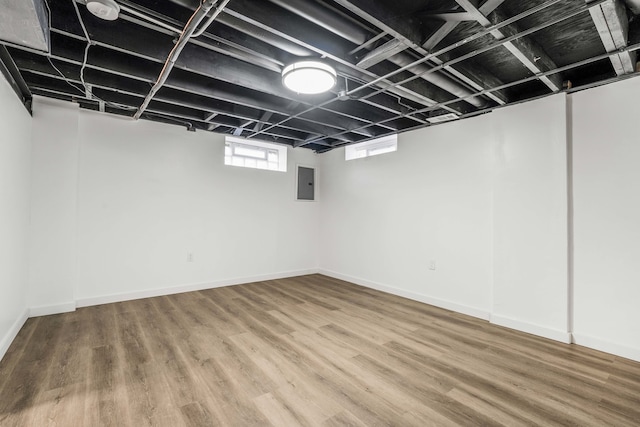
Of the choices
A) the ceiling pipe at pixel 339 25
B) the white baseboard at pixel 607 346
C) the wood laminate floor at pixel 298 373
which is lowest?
the wood laminate floor at pixel 298 373

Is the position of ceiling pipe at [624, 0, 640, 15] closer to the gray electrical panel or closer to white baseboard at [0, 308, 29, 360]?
the gray electrical panel

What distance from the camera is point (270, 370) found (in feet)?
7.40

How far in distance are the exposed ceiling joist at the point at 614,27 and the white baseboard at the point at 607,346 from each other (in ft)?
7.80

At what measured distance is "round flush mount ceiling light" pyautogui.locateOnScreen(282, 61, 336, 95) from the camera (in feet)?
7.62

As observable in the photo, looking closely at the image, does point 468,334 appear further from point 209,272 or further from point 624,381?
point 209,272

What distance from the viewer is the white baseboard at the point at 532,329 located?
2805 mm

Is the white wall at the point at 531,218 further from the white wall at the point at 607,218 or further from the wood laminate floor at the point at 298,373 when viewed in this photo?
the wood laminate floor at the point at 298,373

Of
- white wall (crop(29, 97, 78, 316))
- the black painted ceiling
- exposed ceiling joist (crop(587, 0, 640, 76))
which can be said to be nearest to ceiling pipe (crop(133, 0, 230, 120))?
the black painted ceiling

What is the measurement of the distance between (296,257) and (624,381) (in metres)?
4.40

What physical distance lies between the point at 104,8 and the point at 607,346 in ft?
15.2

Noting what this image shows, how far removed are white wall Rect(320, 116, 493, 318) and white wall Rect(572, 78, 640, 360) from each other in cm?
83

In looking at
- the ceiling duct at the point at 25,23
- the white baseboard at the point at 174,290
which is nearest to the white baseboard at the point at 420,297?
the white baseboard at the point at 174,290

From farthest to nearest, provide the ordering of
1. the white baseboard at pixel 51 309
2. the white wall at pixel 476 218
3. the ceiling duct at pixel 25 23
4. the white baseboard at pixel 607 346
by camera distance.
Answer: the white baseboard at pixel 51 309 → the white wall at pixel 476 218 → the white baseboard at pixel 607 346 → the ceiling duct at pixel 25 23

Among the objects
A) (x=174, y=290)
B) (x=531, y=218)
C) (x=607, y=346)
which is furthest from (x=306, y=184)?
(x=607, y=346)
